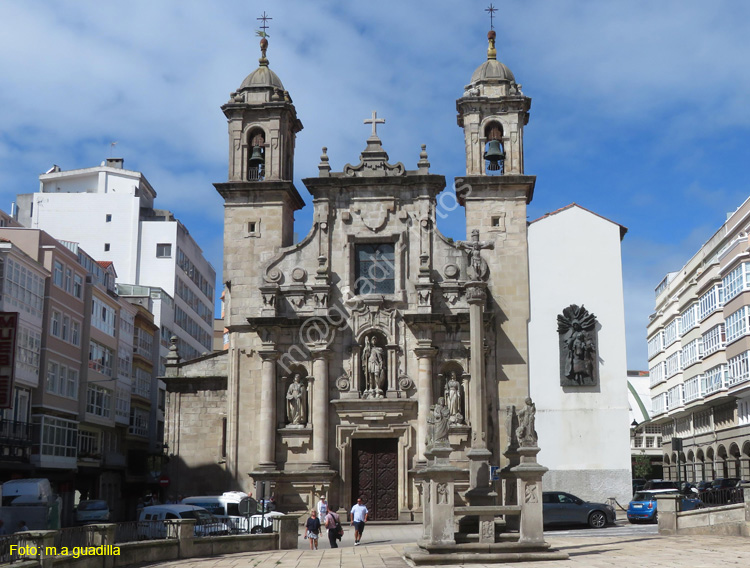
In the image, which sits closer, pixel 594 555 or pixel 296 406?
pixel 594 555

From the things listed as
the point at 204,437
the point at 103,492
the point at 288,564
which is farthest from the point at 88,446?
the point at 288,564

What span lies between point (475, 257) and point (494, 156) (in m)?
4.69

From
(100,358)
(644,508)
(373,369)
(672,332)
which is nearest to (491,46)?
(373,369)

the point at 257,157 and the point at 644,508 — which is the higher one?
the point at 257,157

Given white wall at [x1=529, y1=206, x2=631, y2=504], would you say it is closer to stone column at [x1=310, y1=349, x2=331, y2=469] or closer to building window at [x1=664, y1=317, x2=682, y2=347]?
stone column at [x1=310, y1=349, x2=331, y2=469]

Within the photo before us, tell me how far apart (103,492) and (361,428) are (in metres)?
20.9

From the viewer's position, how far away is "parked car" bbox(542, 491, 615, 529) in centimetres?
3222

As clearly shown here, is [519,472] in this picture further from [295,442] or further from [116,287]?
[116,287]

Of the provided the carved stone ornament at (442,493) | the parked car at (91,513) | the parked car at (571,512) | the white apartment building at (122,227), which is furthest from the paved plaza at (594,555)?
the white apartment building at (122,227)

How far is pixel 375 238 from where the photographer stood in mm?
37438

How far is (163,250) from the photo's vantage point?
206ft

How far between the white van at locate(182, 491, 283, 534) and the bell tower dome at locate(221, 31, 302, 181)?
44.1 ft

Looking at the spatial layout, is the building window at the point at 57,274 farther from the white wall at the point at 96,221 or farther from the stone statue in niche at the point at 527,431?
the stone statue in niche at the point at 527,431

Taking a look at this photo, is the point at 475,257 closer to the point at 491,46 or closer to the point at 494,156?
the point at 494,156
